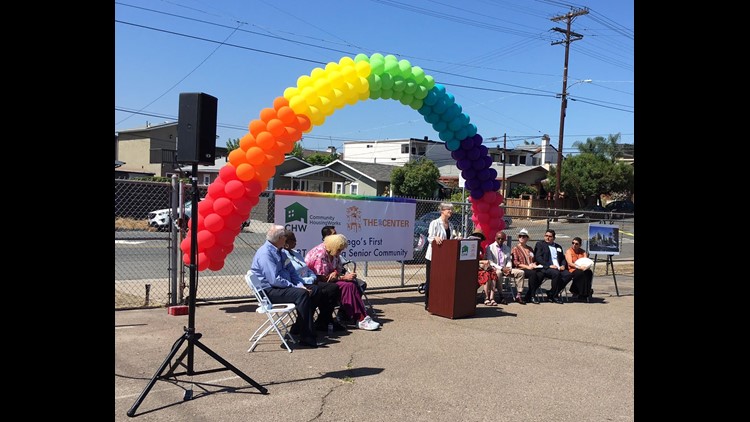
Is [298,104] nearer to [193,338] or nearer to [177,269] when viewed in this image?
[177,269]

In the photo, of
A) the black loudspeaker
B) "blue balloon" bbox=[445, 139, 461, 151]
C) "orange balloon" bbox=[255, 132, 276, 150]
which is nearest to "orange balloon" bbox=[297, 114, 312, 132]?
"orange balloon" bbox=[255, 132, 276, 150]

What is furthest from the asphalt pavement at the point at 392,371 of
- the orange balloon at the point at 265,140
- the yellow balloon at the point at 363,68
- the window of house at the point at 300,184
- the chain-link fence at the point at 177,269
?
the window of house at the point at 300,184

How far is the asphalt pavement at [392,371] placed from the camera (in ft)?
16.2

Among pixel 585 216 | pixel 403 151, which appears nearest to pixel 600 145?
pixel 403 151

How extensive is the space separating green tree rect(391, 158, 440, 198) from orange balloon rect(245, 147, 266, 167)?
36.3 m

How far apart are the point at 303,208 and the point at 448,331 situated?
10.9 feet

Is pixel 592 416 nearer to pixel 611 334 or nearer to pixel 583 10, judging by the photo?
pixel 611 334

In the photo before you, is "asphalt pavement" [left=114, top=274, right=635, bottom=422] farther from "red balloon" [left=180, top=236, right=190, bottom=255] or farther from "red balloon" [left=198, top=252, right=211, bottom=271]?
"red balloon" [left=180, top=236, right=190, bottom=255]

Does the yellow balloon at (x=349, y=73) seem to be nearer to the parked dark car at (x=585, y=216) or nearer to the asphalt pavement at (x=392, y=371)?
the asphalt pavement at (x=392, y=371)

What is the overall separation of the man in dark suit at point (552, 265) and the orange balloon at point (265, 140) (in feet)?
18.6
